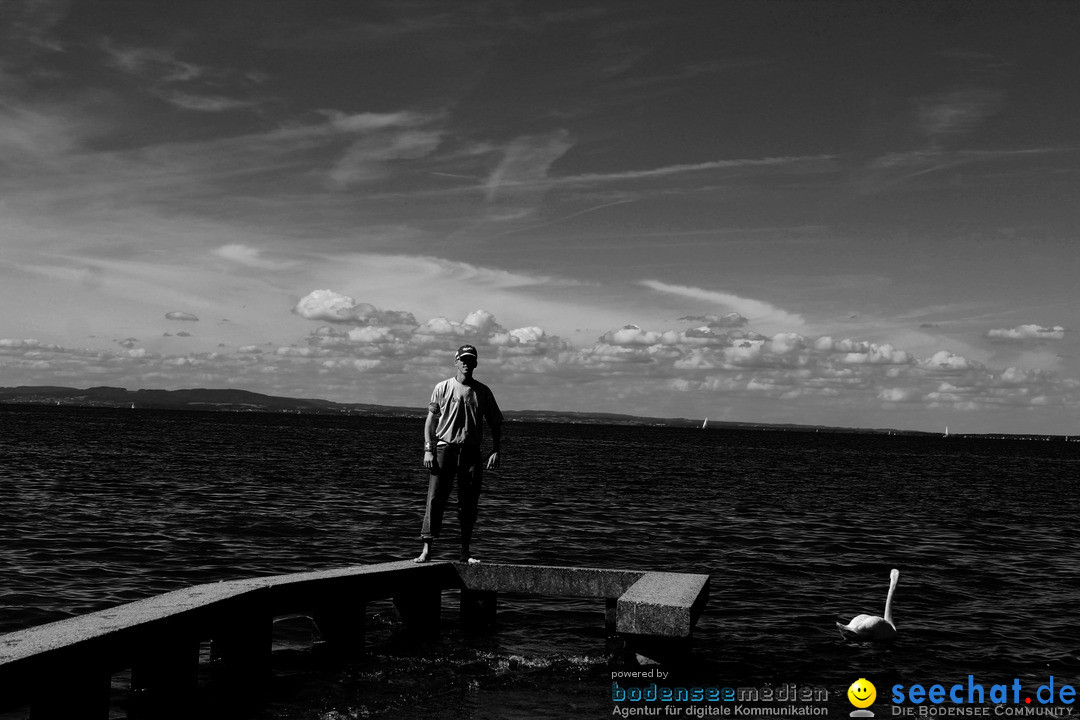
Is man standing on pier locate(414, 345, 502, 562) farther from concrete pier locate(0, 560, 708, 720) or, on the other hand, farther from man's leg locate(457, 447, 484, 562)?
concrete pier locate(0, 560, 708, 720)

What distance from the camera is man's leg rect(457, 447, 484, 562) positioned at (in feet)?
32.0

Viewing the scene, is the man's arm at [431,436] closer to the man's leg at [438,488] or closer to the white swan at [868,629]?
the man's leg at [438,488]

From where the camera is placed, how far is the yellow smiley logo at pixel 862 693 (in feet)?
28.0

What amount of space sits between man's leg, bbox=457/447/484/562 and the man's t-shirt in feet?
0.57

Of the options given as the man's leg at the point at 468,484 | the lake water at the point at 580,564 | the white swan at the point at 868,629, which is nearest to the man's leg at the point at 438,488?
the man's leg at the point at 468,484

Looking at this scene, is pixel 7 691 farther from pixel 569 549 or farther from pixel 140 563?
pixel 569 549

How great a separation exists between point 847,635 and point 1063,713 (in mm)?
2626

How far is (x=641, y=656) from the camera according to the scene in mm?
8523

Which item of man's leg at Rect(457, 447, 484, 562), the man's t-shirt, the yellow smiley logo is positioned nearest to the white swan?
the yellow smiley logo

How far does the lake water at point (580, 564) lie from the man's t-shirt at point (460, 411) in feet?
7.45

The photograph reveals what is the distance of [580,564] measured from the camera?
17266 mm

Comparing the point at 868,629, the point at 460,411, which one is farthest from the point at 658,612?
the point at 868,629

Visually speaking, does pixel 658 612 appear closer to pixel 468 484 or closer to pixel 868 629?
pixel 468 484

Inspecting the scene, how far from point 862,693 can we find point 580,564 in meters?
8.84
